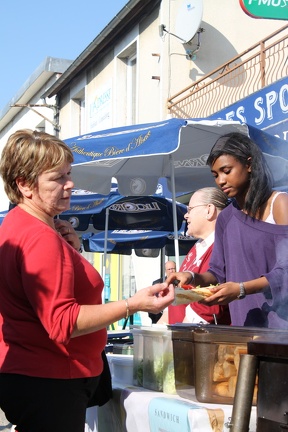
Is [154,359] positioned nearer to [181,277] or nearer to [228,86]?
[181,277]

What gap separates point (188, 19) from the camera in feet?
42.6

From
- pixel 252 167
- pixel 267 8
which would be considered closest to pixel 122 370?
pixel 252 167

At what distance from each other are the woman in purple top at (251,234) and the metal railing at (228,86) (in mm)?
8234

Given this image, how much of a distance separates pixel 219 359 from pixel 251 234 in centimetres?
78

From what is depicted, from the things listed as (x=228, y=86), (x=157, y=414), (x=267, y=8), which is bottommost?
(x=157, y=414)

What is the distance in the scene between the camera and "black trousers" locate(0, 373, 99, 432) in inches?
93.4

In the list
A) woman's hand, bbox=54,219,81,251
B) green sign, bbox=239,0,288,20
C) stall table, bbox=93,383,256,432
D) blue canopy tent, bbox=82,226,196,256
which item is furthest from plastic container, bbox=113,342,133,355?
blue canopy tent, bbox=82,226,196,256

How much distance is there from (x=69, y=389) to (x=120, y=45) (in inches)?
563

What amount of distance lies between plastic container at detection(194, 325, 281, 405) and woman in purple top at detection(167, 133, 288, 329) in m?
0.43

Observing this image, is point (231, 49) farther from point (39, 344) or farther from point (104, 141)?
point (39, 344)

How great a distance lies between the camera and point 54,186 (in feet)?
8.26

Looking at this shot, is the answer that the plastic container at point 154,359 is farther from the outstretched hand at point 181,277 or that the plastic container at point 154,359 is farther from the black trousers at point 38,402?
the black trousers at point 38,402

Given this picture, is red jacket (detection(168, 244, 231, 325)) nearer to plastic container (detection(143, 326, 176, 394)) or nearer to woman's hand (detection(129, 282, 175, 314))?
plastic container (detection(143, 326, 176, 394))

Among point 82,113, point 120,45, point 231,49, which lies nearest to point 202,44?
point 231,49
